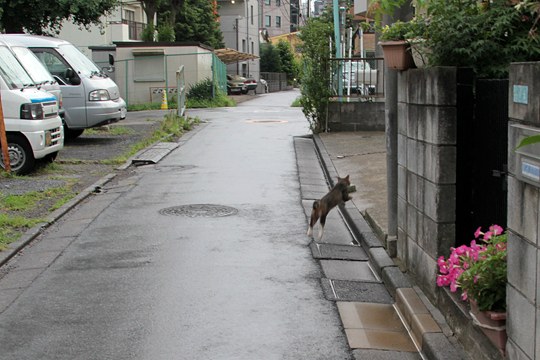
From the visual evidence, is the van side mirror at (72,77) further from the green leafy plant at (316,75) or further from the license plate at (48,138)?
the green leafy plant at (316,75)

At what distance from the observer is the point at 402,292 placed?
20.6 ft

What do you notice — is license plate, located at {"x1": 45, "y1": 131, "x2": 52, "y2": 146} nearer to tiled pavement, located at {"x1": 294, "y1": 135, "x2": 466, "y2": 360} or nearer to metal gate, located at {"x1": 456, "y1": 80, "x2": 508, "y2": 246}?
tiled pavement, located at {"x1": 294, "y1": 135, "x2": 466, "y2": 360}

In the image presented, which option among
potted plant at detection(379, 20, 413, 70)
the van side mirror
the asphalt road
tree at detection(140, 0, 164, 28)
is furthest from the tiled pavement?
tree at detection(140, 0, 164, 28)

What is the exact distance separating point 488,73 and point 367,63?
46.2ft

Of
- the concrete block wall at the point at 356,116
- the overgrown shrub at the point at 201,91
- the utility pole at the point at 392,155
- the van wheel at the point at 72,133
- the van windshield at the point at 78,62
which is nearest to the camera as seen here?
the utility pole at the point at 392,155

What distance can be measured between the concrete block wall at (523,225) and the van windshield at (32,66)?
11.2 m

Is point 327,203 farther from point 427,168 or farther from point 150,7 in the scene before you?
point 150,7

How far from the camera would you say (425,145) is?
6.12 metres

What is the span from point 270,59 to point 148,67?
132 feet

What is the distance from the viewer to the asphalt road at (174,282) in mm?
5477

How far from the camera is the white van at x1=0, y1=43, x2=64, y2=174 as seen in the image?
12.4 meters

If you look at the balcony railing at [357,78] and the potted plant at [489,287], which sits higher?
the balcony railing at [357,78]

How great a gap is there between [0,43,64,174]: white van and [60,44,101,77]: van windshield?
486 centimetres

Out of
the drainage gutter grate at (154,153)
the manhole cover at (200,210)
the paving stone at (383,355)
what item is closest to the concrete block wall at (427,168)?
the paving stone at (383,355)
